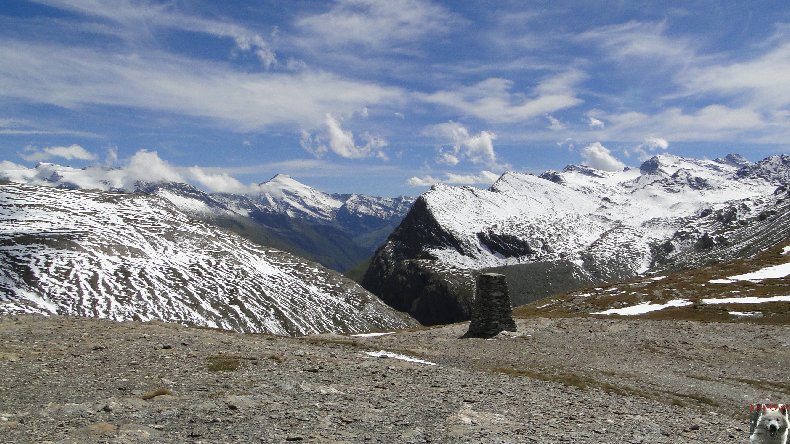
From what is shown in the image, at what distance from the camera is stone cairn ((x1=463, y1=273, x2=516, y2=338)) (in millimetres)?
46312

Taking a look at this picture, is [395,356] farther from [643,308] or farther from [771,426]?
[643,308]

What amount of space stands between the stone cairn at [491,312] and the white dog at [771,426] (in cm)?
3405

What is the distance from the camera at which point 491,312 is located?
4656cm

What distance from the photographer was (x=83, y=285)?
196375 millimetres

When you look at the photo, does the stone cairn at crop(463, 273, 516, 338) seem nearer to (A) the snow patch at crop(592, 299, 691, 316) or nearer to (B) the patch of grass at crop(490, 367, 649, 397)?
(B) the patch of grass at crop(490, 367, 649, 397)

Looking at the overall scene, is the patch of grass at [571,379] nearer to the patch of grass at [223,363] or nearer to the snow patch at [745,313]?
the patch of grass at [223,363]

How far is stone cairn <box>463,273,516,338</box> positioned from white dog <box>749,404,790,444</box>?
34.1 metres

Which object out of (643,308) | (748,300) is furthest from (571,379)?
(748,300)

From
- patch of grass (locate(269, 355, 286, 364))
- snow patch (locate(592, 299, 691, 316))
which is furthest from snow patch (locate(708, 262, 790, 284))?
patch of grass (locate(269, 355, 286, 364))

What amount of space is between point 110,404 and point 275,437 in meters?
5.48

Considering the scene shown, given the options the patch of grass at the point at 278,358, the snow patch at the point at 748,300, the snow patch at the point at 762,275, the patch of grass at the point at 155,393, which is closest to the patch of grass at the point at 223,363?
the patch of grass at the point at 278,358

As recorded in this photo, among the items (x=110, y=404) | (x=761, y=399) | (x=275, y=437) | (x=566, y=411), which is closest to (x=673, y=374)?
(x=761, y=399)

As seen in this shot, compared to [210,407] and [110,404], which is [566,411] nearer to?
[210,407]

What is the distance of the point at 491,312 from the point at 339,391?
2832 centimetres
